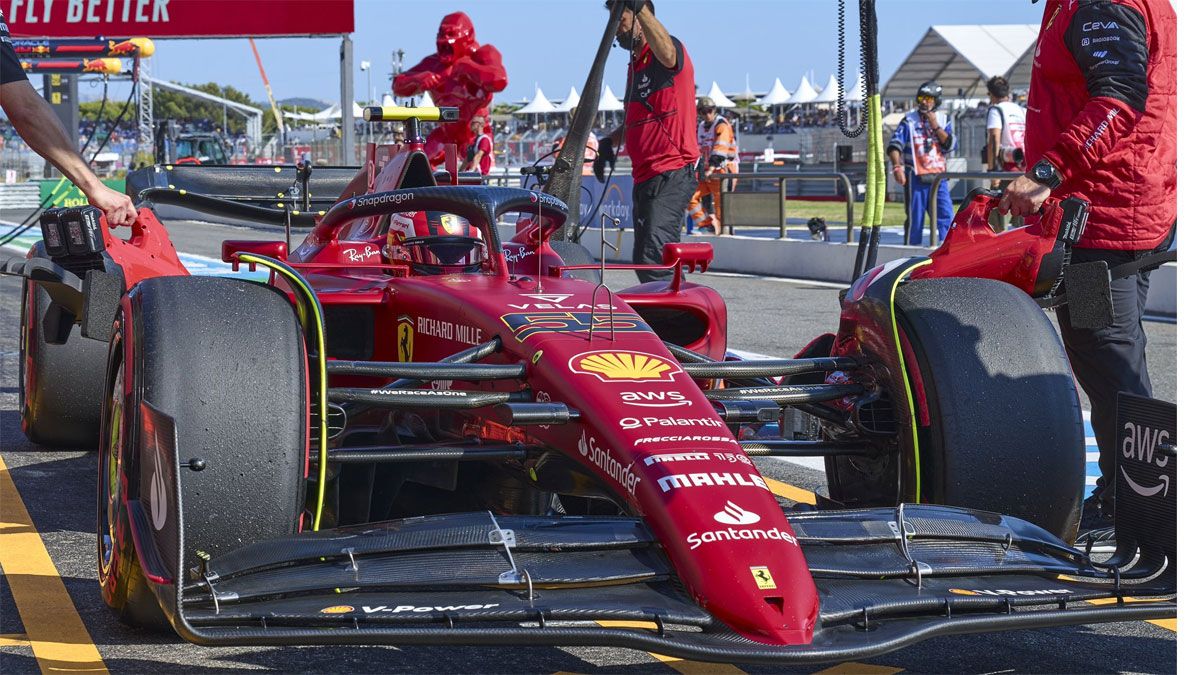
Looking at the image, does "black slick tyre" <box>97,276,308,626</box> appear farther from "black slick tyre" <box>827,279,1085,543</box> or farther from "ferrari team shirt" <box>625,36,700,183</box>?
"ferrari team shirt" <box>625,36,700,183</box>

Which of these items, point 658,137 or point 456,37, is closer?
point 658,137

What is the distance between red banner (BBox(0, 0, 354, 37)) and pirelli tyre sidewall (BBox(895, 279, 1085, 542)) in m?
14.8

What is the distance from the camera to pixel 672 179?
26.7 feet

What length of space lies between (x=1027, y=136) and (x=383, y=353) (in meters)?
2.17

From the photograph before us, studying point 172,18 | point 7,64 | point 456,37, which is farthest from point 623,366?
point 172,18

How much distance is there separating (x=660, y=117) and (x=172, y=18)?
13105 millimetres

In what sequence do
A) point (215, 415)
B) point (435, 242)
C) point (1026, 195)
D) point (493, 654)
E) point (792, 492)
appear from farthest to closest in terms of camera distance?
point (792, 492)
point (435, 242)
point (1026, 195)
point (493, 654)
point (215, 415)

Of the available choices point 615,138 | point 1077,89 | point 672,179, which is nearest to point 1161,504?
point 1077,89

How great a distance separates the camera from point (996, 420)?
378 cm

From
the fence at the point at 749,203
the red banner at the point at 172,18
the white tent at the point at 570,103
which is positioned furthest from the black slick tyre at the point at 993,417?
the white tent at the point at 570,103

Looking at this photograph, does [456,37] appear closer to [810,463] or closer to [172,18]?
[810,463]

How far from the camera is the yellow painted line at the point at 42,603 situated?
347cm

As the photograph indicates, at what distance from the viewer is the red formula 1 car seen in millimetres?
3000

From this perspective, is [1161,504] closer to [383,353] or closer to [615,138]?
[383,353]
